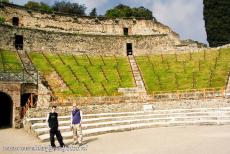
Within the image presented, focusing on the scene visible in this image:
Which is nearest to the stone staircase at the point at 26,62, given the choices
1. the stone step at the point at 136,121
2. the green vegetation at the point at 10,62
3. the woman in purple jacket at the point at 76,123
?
the green vegetation at the point at 10,62

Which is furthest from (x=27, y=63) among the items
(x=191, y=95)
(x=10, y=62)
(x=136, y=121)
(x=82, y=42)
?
(x=136, y=121)

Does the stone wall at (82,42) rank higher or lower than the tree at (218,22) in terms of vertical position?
lower

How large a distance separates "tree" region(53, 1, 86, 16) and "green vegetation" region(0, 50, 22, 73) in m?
36.0

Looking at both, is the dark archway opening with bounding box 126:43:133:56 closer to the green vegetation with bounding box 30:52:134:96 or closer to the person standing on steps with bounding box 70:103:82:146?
the green vegetation with bounding box 30:52:134:96

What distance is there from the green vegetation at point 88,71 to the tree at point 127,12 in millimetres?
30091

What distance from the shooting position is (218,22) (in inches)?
2056

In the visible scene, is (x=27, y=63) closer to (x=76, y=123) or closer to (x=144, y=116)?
(x=144, y=116)

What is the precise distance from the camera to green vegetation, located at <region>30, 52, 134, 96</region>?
34.8 m

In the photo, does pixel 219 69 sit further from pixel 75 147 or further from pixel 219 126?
pixel 75 147

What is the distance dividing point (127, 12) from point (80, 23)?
25494 millimetres

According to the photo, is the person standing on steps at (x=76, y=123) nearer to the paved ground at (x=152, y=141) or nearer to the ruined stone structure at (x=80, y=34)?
the paved ground at (x=152, y=141)

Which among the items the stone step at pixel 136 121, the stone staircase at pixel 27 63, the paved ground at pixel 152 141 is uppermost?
the stone staircase at pixel 27 63

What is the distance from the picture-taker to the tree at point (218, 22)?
171ft

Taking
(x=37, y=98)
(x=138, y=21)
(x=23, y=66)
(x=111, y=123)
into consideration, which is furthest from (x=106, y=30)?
(x=111, y=123)
